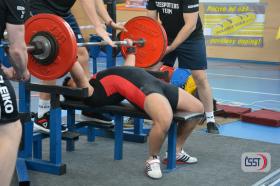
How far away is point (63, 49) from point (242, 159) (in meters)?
1.34

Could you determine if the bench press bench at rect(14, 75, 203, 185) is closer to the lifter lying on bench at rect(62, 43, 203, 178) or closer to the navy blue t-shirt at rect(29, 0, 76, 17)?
the lifter lying on bench at rect(62, 43, 203, 178)

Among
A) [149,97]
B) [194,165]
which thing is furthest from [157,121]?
[194,165]

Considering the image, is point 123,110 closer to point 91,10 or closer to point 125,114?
point 125,114

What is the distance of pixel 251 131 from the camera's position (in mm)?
4113

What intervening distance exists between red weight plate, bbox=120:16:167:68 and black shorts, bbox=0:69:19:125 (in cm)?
191

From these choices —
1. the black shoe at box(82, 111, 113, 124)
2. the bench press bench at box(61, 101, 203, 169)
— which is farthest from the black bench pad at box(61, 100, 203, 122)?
the black shoe at box(82, 111, 113, 124)

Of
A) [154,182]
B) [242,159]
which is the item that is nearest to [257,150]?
[242,159]

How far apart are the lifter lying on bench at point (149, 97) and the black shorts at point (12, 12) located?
1.04 meters

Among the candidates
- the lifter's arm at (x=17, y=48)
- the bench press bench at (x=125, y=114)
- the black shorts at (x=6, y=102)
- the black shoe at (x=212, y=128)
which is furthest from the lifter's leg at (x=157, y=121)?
the black shoe at (x=212, y=128)

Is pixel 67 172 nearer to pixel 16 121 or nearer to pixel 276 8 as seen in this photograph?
pixel 16 121

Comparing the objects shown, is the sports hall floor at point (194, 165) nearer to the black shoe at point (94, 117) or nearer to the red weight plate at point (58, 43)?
the black shoe at point (94, 117)

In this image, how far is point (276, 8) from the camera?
8414 millimetres

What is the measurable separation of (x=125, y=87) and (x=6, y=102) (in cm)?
124

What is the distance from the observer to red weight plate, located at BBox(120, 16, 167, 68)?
11.9ft
